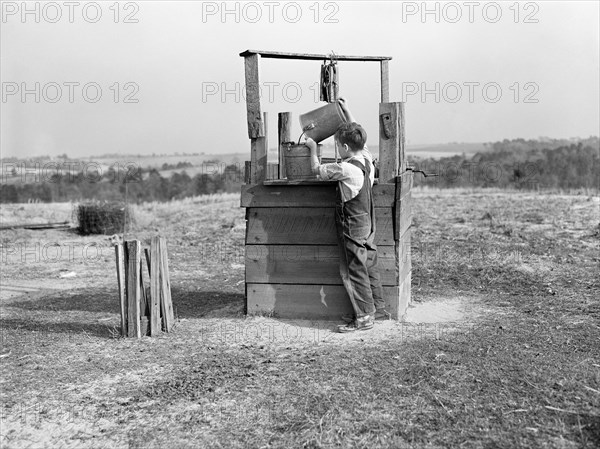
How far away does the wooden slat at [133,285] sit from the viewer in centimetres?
636

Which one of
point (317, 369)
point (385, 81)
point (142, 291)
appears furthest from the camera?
point (385, 81)

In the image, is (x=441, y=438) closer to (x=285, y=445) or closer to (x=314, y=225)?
(x=285, y=445)

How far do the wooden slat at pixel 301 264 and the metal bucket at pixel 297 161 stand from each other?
2.21 ft

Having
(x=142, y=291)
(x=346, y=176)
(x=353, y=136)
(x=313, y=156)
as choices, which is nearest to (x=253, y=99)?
(x=313, y=156)

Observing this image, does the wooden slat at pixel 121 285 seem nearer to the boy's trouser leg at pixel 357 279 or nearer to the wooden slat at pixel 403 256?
the boy's trouser leg at pixel 357 279

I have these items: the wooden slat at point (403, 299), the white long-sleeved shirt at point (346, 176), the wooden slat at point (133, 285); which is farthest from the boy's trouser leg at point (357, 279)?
the wooden slat at point (133, 285)

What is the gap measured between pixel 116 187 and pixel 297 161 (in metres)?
23.8

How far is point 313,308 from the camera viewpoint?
6840 mm

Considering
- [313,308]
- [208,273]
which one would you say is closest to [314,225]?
[313,308]

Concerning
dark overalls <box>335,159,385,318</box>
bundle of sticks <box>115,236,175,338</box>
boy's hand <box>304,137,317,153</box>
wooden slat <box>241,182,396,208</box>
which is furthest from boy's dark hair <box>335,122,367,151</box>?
bundle of sticks <box>115,236,175,338</box>

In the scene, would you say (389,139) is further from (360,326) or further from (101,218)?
(101,218)

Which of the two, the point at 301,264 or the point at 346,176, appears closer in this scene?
the point at 346,176

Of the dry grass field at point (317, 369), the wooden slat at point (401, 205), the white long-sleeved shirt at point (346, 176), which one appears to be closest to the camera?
the dry grass field at point (317, 369)

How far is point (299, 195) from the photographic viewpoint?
22.3 feet
